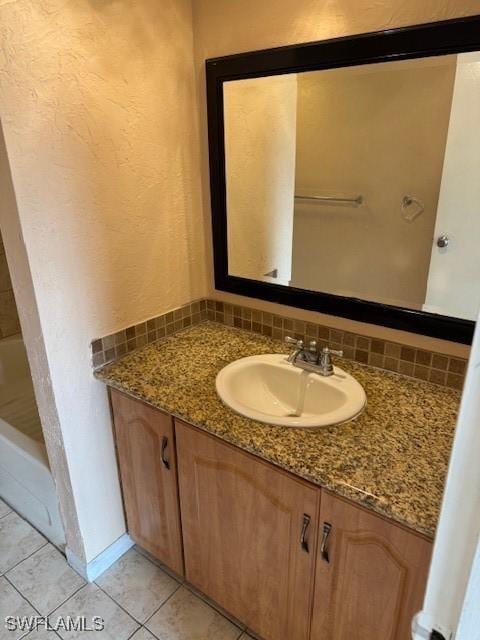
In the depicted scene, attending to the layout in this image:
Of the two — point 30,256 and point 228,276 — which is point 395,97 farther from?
point 30,256

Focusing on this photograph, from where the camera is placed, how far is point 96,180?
4.25 ft

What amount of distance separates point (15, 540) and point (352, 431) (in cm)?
152

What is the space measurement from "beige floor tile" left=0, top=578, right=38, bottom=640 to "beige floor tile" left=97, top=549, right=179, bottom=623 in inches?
9.8

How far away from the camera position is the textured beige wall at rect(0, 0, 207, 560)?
1.11 m

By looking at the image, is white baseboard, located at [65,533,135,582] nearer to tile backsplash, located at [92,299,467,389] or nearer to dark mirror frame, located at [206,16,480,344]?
tile backsplash, located at [92,299,467,389]

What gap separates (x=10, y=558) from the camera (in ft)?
5.57

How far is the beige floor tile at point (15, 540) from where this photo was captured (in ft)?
5.55

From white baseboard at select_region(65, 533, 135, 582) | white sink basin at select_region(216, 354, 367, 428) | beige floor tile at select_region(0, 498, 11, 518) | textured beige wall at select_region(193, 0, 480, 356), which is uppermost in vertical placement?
textured beige wall at select_region(193, 0, 480, 356)

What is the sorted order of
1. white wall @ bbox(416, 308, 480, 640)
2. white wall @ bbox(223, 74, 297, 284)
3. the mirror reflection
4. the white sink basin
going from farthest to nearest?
white wall @ bbox(223, 74, 297, 284)
the white sink basin
the mirror reflection
white wall @ bbox(416, 308, 480, 640)

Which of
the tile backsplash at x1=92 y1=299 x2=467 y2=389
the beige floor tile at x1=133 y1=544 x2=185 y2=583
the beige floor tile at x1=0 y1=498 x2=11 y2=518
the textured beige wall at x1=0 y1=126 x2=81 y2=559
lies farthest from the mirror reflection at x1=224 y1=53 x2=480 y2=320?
the beige floor tile at x1=0 y1=498 x2=11 y2=518

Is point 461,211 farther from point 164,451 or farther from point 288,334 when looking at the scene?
point 164,451

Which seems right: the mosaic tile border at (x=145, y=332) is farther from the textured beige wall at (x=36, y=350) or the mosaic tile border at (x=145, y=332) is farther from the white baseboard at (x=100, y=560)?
the white baseboard at (x=100, y=560)

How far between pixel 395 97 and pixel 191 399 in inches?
39.4

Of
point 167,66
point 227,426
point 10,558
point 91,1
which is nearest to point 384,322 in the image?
point 227,426
